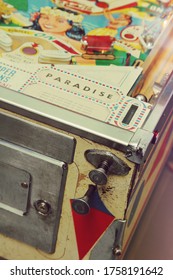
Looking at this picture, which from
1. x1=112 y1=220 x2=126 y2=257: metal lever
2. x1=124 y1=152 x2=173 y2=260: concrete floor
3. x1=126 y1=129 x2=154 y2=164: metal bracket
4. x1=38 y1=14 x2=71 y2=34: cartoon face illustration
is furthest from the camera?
x1=124 y1=152 x2=173 y2=260: concrete floor

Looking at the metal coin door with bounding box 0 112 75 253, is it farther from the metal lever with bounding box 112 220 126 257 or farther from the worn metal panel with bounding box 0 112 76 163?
the metal lever with bounding box 112 220 126 257

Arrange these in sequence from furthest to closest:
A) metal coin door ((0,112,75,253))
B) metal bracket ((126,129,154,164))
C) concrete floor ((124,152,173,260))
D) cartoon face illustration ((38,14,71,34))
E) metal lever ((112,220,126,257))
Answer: concrete floor ((124,152,173,260)), cartoon face illustration ((38,14,71,34)), metal lever ((112,220,126,257)), metal coin door ((0,112,75,253)), metal bracket ((126,129,154,164))

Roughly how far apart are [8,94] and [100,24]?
18.2 inches

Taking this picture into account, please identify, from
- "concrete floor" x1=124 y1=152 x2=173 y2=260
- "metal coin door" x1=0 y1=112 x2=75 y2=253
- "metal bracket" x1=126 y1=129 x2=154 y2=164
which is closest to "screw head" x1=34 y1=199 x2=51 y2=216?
"metal coin door" x1=0 y1=112 x2=75 y2=253

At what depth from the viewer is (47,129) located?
114 cm

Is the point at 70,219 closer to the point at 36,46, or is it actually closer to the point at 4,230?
the point at 4,230

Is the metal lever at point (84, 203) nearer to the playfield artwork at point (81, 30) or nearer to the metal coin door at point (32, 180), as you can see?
the metal coin door at point (32, 180)

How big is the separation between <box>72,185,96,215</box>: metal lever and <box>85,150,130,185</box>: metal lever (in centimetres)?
6

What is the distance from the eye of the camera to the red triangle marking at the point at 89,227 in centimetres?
129

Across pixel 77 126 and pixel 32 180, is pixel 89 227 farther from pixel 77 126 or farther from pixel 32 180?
pixel 77 126

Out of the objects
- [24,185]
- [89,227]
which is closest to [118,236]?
[89,227]

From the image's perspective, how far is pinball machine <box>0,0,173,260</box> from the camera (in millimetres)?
1131

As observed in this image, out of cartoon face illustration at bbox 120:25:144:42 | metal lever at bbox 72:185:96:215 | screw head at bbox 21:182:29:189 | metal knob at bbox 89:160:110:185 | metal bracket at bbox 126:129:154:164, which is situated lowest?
screw head at bbox 21:182:29:189

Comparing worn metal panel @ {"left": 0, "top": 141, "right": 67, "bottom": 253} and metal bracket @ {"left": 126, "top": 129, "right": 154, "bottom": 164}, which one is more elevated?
metal bracket @ {"left": 126, "top": 129, "right": 154, "bottom": 164}
